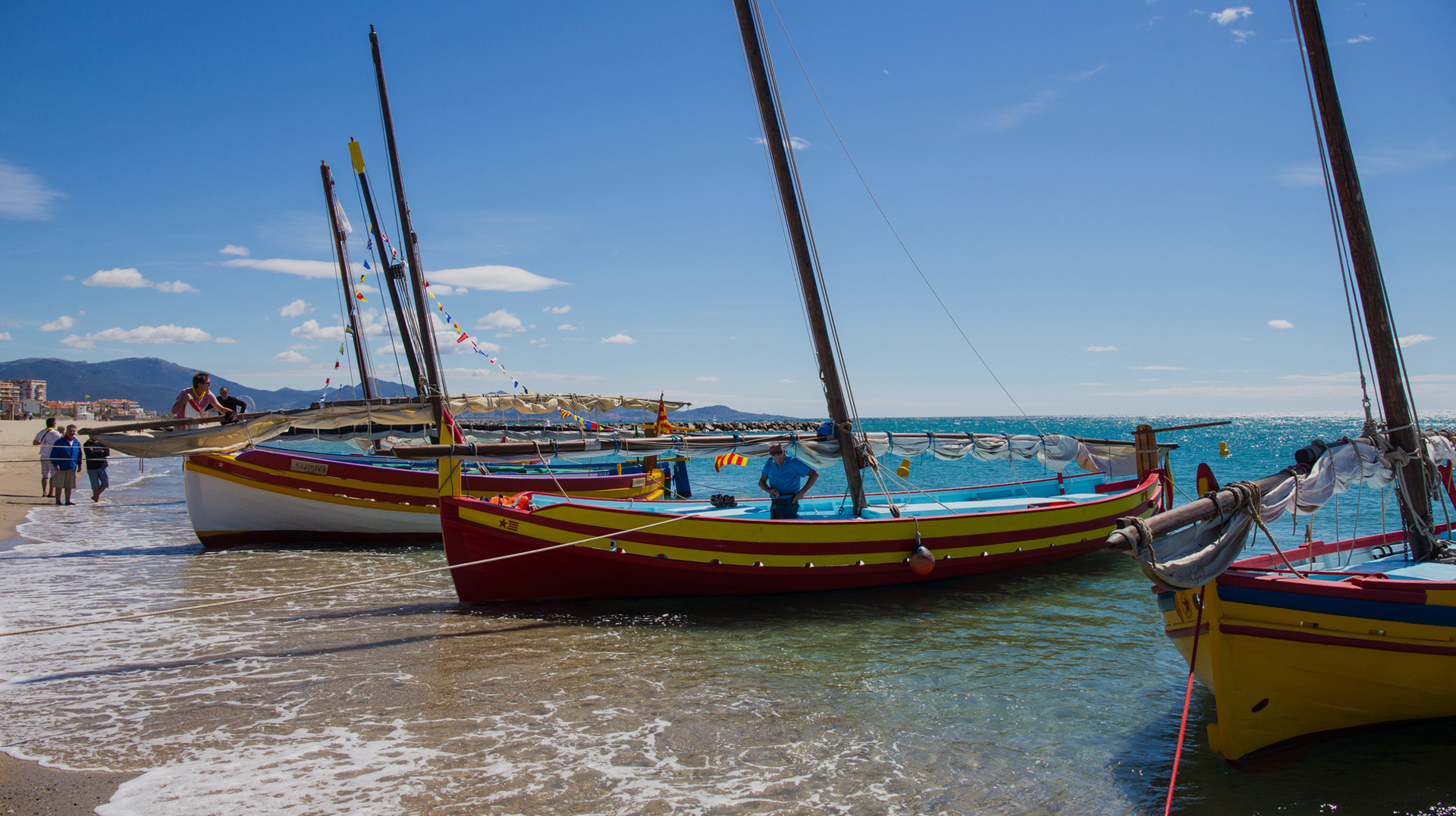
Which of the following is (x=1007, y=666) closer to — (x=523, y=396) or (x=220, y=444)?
(x=220, y=444)

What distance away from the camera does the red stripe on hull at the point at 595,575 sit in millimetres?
10469

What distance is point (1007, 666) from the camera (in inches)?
333

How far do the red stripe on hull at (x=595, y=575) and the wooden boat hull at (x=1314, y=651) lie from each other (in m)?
5.77

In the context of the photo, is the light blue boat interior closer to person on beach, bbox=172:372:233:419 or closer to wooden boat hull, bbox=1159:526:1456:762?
Result: wooden boat hull, bbox=1159:526:1456:762

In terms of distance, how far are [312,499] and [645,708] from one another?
12.1 meters

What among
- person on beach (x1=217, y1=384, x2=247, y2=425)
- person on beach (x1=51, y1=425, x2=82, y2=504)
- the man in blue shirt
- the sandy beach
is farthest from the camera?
person on beach (x1=51, y1=425, x2=82, y2=504)

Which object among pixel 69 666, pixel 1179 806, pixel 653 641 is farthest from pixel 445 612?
pixel 1179 806

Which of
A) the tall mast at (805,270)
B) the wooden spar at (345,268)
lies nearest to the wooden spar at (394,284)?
the wooden spar at (345,268)

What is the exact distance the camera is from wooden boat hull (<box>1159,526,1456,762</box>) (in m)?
5.57

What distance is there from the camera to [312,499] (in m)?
16.3

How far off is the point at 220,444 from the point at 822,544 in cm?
995

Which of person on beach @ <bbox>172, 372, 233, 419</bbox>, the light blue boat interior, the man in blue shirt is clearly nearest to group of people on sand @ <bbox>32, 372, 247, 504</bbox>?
person on beach @ <bbox>172, 372, 233, 419</bbox>

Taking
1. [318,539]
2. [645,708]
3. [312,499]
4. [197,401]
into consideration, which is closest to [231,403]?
[197,401]

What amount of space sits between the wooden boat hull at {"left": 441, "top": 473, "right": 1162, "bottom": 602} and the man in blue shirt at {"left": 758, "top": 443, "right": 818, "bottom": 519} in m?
0.68
